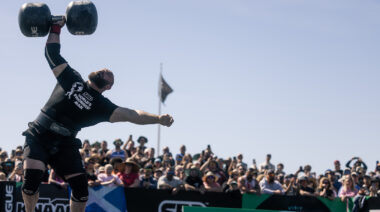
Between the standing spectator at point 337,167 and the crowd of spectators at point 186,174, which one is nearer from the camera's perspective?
the crowd of spectators at point 186,174

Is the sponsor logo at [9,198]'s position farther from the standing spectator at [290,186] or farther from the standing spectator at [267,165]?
the standing spectator at [267,165]

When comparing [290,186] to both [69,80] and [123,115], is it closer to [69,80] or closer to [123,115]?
[123,115]

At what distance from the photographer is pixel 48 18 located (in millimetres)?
7266

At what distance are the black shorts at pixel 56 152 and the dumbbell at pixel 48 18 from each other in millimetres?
1292

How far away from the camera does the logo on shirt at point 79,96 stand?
6961mm

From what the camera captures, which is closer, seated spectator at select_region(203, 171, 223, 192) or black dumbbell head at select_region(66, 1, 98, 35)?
black dumbbell head at select_region(66, 1, 98, 35)

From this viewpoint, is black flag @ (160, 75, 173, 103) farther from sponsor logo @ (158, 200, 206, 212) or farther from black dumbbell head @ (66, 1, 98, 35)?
black dumbbell head @ (66, 1, 98, 35)

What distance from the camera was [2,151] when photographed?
48.2 ft

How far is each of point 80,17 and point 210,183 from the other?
761 cm

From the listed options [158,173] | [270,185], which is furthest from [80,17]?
[270,185]

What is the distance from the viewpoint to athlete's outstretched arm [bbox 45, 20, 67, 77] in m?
7.00

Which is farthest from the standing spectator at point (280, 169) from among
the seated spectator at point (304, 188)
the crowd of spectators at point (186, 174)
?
the seated spectator at point (304, 188)

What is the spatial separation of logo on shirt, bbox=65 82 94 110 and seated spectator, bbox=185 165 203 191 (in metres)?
7.00

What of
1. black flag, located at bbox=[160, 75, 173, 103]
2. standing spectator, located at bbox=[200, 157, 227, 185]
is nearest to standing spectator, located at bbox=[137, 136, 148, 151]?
standing spectator, located at bbox=[200, 157, 227, 185]
